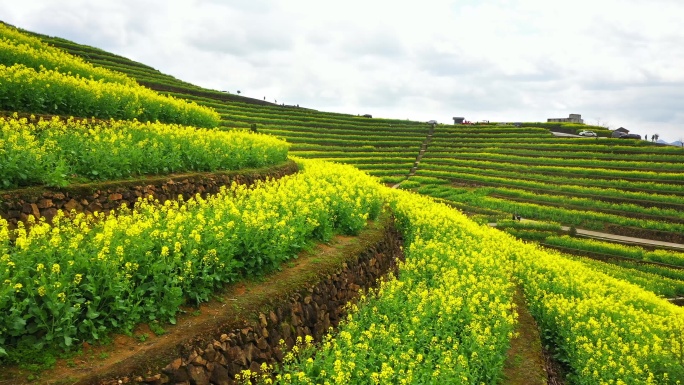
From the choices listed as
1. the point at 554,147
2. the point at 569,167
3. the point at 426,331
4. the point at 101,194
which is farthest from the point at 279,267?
the point at 554,147

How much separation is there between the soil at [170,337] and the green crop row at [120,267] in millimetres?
181

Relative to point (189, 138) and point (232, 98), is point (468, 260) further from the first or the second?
point (232, 98)

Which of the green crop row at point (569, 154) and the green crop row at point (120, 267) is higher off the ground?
the green crop row at point (569, 154)

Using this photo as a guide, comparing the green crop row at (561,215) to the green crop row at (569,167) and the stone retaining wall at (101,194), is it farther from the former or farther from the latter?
the stone retaining wall at (101,194)

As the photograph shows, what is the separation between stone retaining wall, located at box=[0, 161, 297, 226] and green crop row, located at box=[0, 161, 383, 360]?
500 millimetres

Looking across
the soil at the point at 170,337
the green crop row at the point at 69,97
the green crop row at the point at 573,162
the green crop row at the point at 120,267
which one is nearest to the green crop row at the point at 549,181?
the green crop row at the point at 573,162

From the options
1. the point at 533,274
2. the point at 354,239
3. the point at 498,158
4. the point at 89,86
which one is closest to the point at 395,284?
the point at 354,239

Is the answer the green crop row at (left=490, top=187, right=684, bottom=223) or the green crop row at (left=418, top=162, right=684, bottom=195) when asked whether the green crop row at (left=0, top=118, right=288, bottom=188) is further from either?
the green crop row at (left=418, top=162, right=684, bottom=195)

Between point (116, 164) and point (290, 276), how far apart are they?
4.68m

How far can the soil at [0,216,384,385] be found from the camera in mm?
4816

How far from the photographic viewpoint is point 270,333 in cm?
727

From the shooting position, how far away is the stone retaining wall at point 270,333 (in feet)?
18.7

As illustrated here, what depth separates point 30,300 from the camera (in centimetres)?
498

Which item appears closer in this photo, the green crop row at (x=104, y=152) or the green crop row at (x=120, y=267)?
the green crop row at (x=120, y=267)
